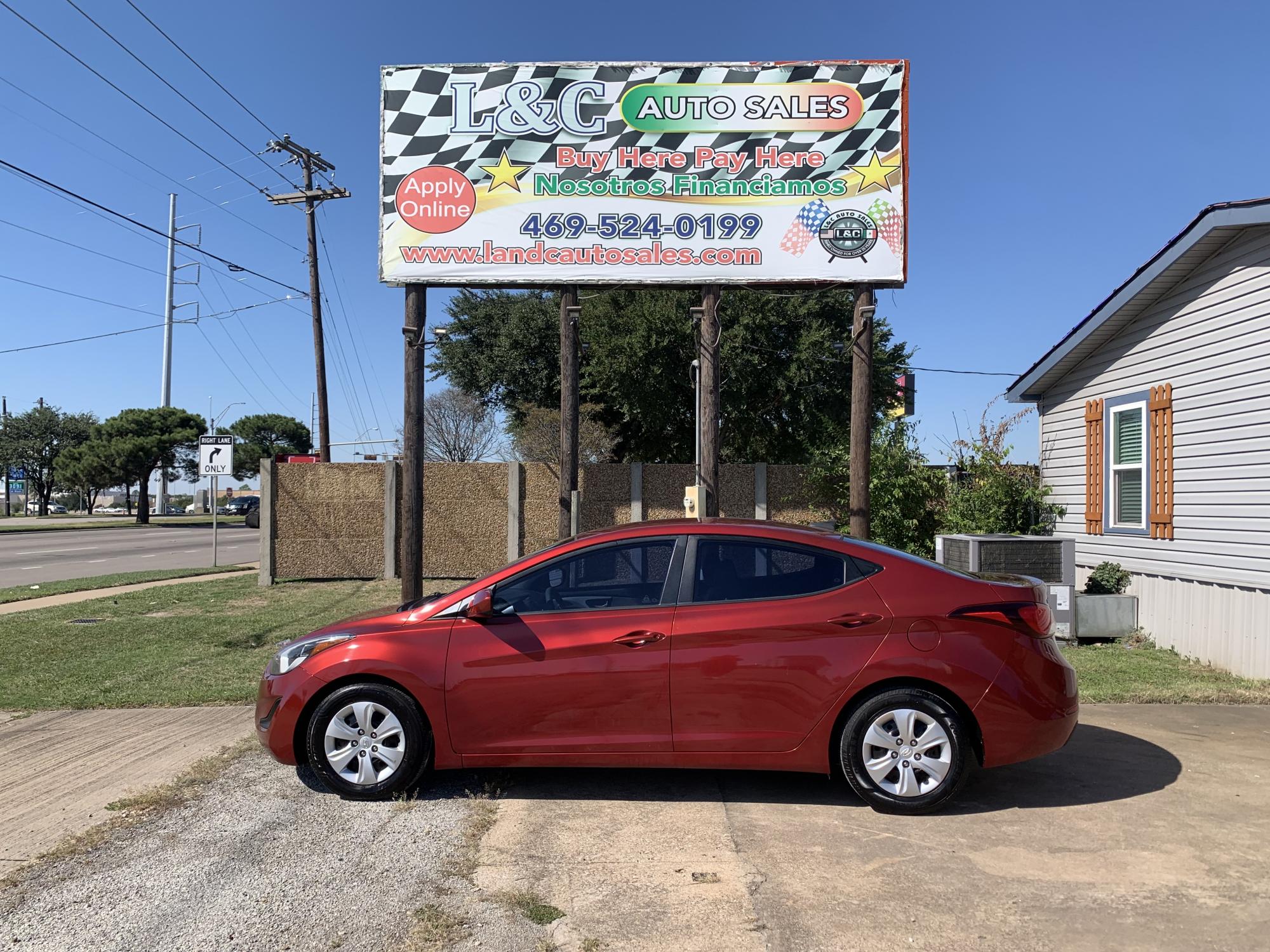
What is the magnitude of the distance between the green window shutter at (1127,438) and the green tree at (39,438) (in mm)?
64520

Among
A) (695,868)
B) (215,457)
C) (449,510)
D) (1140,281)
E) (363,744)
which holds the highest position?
(1140,281)

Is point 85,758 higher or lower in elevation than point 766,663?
lower

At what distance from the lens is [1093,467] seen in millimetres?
10383

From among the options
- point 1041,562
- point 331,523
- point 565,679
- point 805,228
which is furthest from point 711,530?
point 331,523

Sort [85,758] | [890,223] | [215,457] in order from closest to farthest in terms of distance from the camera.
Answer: [85,758] < [890,223] < [215,457]

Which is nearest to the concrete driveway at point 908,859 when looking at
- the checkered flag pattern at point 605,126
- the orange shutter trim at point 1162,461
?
the orange shutter trim at point 1162,461

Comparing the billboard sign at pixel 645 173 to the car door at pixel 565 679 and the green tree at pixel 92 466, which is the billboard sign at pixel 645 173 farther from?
the green tree at pixel 92 466

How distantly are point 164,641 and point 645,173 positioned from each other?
7.61 meters

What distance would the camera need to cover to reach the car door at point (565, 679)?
4535mm

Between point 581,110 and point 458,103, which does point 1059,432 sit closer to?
point 581,110

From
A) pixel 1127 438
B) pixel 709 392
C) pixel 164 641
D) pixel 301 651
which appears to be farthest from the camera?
pixel 709 392

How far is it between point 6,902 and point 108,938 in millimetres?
644

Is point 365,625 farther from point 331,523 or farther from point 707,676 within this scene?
point 331,523

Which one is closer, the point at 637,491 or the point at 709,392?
the point at 709,392
